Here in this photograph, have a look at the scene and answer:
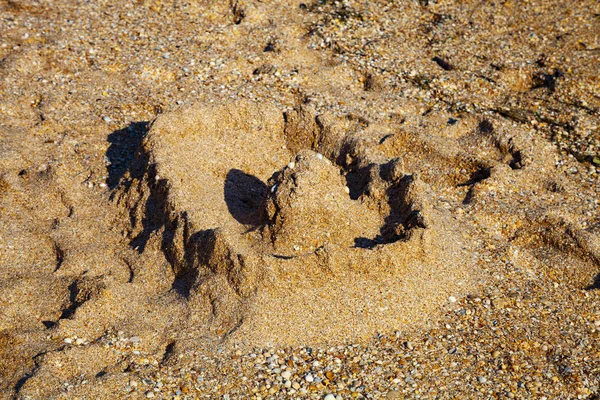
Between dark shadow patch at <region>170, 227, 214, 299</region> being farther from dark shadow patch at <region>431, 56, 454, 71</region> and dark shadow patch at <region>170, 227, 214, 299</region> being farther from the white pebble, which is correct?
dark shadow patch at <region>431, 56, 454, 71</region>

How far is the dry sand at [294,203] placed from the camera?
500 centimetres

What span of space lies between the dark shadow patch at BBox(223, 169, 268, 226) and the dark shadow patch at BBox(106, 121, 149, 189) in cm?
105

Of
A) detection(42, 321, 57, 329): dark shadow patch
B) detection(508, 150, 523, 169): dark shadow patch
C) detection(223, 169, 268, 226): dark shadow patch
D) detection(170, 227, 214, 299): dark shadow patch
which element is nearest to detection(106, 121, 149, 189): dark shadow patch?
detection(223, 169, 268, 226): dark shadow patch

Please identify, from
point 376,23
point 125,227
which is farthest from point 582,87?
point 125,227

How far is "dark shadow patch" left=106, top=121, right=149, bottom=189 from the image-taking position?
6.90 meters

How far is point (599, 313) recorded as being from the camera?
5.59 meters

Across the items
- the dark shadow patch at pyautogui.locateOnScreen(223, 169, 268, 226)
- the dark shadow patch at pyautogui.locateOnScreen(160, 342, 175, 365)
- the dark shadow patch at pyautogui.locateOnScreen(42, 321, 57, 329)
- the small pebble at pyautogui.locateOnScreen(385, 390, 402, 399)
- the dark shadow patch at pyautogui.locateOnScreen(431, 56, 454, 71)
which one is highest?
the dark shadow patch at pyautogui.locateOnScreen(431, 56, 454, 71)

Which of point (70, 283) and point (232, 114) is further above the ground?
point (232, 114)

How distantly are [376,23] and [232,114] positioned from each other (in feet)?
10.7

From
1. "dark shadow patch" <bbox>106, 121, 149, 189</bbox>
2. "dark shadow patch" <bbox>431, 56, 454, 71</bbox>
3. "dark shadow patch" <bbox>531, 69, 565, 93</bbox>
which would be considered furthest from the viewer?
"dark shadow patch" <bbox>431, 56, 454, 71</bbox>

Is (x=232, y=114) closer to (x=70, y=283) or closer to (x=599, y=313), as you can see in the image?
(x=70, y=283)

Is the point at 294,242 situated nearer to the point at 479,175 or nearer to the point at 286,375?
the point at 286,375

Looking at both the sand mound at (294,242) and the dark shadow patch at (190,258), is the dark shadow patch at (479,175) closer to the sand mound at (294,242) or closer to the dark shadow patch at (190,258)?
the sand mound at (294,242)

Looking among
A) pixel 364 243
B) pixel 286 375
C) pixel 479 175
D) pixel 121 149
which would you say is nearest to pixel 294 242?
pixel 364 243
